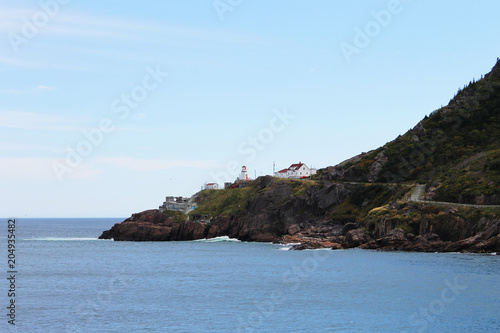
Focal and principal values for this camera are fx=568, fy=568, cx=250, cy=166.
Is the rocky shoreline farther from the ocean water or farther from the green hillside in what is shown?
the green hillside

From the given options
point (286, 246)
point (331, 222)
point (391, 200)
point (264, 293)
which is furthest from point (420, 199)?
point (264, 293)

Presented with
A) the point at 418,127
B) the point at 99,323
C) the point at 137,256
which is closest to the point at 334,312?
the point at 99,323

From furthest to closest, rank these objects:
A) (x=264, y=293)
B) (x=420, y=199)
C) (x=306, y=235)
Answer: (x=306, y=235), (x=420, y=199), (x=264, y=293)

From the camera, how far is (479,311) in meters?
57.2

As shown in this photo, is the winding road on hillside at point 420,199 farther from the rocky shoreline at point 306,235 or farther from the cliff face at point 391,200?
the rocky shoreline at point 306,235

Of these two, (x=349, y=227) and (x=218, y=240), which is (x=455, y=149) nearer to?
(x=349, y=227)

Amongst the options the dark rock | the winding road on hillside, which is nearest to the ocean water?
the winding road on hillside

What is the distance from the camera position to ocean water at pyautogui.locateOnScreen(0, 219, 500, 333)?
54.4 metres

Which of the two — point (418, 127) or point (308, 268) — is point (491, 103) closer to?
point (418, 127)

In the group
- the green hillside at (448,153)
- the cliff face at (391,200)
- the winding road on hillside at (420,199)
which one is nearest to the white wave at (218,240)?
the cliff face at (391,200)

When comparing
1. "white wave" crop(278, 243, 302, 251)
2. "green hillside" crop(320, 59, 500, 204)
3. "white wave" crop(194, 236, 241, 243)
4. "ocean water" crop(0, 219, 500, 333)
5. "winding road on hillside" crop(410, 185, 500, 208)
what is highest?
"green hillside" crop(320, 59, 500, 204)

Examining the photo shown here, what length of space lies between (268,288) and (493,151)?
8612cm

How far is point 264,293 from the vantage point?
231 ft

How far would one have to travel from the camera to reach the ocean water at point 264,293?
54406 millimetres
